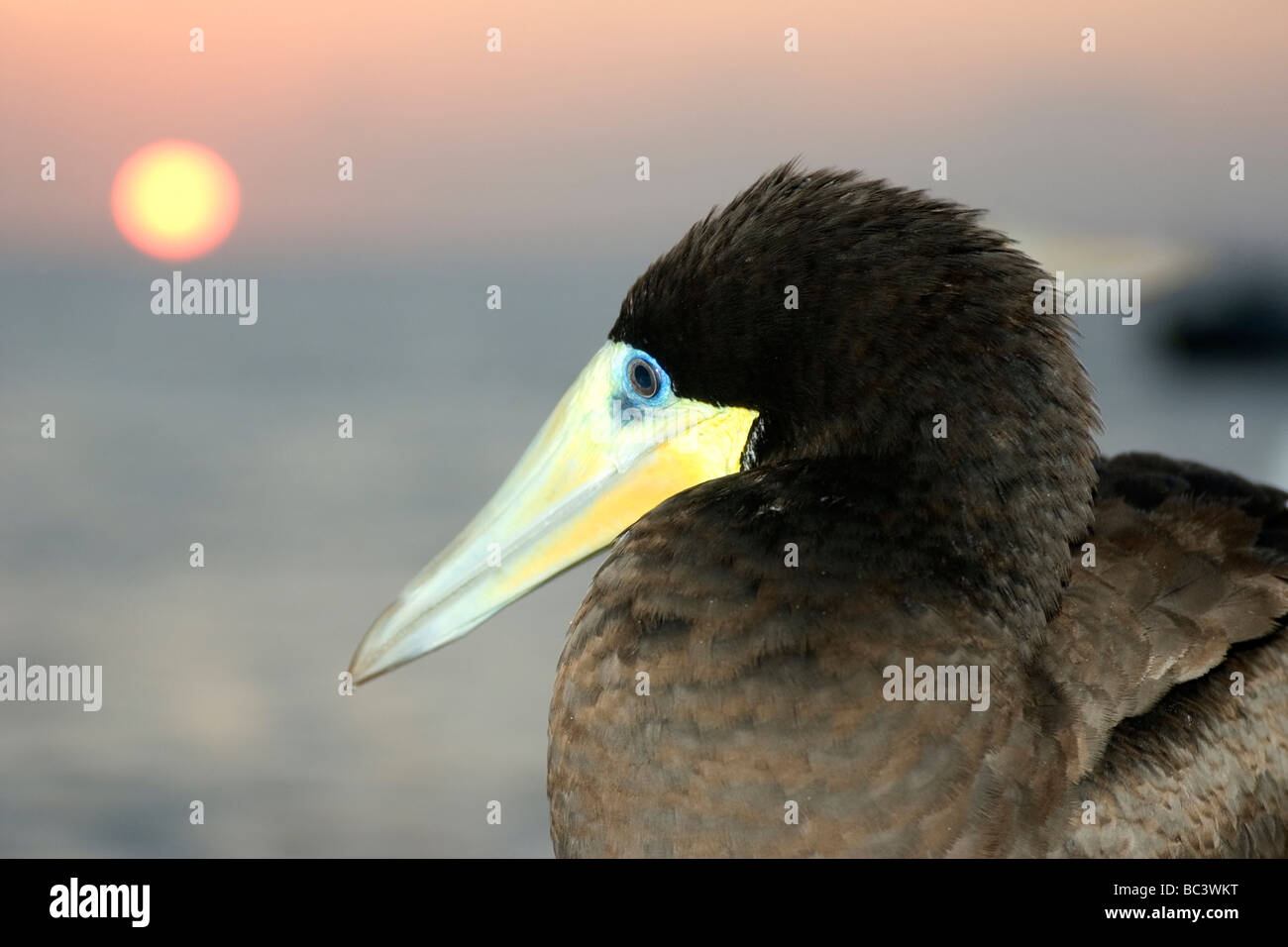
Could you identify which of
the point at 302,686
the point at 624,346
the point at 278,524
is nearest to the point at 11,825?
the point at 302,686

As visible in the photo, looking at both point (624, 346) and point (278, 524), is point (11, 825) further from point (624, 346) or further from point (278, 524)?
point (624, 346)

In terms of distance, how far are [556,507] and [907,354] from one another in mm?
651

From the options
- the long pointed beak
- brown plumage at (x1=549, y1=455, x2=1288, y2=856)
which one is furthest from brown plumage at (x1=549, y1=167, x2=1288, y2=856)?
the long pointed beak

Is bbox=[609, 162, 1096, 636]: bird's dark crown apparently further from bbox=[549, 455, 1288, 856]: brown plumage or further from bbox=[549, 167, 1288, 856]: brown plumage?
bbox=[549, 455, 1288, 856]: brown plumage

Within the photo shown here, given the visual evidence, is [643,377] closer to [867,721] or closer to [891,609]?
[891,609]

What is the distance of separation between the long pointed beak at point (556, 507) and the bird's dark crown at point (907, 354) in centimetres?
20

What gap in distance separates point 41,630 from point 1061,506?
3.80m

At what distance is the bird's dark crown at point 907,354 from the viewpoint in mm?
1873

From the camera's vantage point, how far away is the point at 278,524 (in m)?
5.36

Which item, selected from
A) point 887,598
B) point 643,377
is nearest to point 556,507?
point 643,377

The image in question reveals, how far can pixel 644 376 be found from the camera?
→ 2.15 m

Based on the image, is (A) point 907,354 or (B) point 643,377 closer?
(A) point 907,354

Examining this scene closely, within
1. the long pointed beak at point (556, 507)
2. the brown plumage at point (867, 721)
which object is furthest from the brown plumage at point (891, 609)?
the long pointed beak at point (556, 507)

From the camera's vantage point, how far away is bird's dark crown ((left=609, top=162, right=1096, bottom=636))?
1.87 metres
